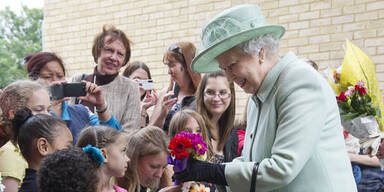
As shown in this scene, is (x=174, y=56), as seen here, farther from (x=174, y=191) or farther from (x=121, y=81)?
(x=174, y=191)

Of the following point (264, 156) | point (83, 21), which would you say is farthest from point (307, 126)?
point (83, 21)

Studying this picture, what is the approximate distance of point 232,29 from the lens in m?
2.15

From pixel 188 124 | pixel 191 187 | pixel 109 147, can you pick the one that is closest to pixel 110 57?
pixel 188 124

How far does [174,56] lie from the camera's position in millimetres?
4605

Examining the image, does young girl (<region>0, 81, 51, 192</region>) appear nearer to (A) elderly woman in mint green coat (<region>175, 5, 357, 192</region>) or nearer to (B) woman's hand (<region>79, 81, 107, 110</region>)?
(B) woman's hand (<region>79, 81, 107, 110</region>)

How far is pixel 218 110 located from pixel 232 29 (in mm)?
2140

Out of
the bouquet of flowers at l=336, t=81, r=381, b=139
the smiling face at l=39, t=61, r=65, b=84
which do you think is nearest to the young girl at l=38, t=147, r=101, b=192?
the smiling face at l=39, t=61, r=65, b=84

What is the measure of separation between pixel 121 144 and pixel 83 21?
6519 millimetres

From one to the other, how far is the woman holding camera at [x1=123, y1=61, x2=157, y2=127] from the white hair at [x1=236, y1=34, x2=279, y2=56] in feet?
8.69

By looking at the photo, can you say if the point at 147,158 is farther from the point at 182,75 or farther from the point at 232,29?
the point at 232,29

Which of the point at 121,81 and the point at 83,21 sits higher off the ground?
the point at 83,21

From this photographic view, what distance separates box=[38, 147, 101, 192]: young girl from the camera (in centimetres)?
200

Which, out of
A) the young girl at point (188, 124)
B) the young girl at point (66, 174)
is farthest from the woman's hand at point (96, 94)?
the young girl at point (66, 174)

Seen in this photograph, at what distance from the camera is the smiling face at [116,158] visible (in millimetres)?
2908
